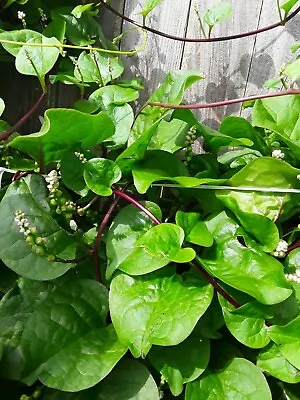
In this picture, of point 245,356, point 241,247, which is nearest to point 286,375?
point 245,356

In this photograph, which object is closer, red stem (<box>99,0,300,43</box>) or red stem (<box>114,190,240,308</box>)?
red stem (<box>114,190,240,308</box>)

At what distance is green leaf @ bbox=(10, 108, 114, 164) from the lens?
848 mm

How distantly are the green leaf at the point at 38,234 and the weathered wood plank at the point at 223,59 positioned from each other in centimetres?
48

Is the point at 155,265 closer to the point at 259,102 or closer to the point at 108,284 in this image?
the point at 108,284

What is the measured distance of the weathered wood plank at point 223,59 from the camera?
119 cm

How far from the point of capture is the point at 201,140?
1269 millimetres

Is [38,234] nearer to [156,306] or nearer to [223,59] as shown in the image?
[156,306]

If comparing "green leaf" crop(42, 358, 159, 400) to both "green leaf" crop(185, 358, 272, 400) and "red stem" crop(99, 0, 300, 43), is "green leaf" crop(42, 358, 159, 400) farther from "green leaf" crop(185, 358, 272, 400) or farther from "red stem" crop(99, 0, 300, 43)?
"red stem" crop(99, 0, 300, 43)

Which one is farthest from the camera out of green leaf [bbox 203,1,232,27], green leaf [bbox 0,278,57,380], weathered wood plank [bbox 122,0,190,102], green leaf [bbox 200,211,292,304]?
weathered wood plank [bbox 122,0,190,102]

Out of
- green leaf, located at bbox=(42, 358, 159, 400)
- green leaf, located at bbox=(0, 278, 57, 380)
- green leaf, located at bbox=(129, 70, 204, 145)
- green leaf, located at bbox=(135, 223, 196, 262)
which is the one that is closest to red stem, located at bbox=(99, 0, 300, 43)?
green leaf, located at bbox=(129, 70, 204, 145)

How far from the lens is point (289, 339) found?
2.82 ft

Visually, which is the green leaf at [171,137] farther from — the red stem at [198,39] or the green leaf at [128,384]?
the green leaf at [128,384]

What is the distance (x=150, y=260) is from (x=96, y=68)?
50 cm

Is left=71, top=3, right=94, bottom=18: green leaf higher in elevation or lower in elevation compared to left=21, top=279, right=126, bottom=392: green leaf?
higher
